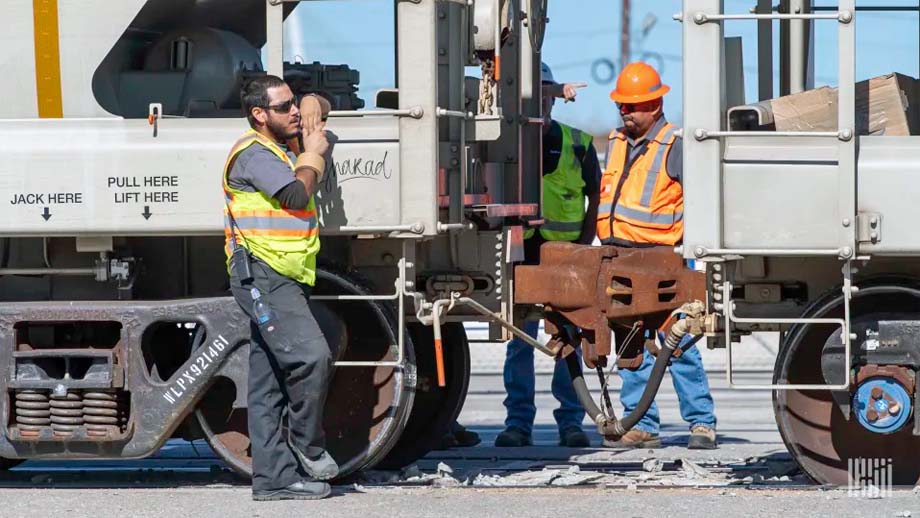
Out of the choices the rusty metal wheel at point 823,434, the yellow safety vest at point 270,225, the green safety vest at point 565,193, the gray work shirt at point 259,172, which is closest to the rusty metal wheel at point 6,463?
the yellow safety vest at point 270,225

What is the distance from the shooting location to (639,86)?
773 cm

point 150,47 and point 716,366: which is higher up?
point 150,47

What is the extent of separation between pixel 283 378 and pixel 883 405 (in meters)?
2.46

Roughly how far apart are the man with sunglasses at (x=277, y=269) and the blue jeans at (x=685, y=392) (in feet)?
8.65

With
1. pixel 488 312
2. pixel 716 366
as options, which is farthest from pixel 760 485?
pixel 716 366

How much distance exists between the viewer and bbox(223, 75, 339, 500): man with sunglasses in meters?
6.40

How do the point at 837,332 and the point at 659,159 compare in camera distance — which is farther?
the point at 659,159

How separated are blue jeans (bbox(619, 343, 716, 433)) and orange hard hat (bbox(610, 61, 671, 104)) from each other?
1637mm

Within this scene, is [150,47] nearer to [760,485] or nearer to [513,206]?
[513,206]

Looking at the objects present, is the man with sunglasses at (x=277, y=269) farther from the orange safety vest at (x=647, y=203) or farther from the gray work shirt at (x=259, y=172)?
the orange safety vest at (x=647, y=203)

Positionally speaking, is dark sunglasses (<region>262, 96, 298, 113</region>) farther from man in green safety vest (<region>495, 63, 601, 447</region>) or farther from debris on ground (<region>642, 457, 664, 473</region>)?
debris on ground (<region>642, 457, 664, 473</region>)

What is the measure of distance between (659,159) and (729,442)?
211cm

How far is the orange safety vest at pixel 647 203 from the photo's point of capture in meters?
7.53

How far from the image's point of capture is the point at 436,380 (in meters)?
7.79
